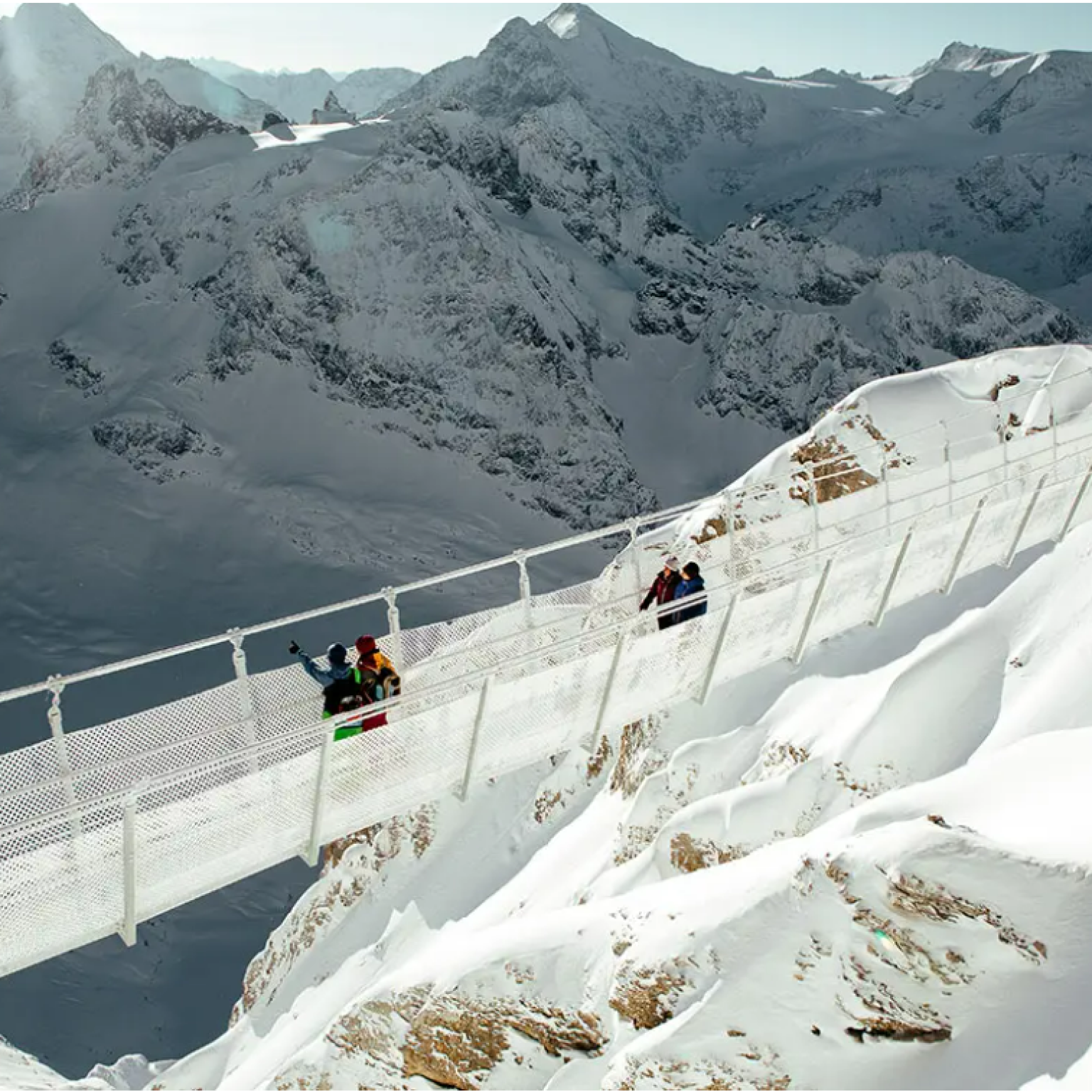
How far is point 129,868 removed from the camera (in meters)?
9.42

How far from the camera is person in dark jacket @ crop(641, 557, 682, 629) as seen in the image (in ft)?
48.3

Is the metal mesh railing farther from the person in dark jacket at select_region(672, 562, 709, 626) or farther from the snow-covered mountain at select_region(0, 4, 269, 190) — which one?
the snow-covered mountain at select_region(0, 4, 269, 190)

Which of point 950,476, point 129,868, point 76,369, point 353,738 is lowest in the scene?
point 76,369

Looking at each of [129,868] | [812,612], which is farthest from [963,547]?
[129,868]

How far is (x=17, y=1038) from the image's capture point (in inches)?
1853

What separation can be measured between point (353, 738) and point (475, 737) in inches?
52.9

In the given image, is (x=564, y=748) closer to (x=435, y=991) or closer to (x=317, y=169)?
(x=435, y=991)

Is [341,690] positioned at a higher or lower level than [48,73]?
lower

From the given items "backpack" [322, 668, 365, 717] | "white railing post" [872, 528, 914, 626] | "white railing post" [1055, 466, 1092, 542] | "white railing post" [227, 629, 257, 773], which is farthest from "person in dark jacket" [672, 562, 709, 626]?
"white railing post" [1055, 466, 1092, 542]

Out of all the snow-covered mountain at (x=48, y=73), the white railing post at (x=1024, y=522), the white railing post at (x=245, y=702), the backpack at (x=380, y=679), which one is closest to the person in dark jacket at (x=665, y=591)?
the backpack at (x=380, y=679)

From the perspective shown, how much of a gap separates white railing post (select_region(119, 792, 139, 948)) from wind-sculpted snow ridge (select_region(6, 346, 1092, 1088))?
32 cm

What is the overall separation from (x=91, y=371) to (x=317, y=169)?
2956cm

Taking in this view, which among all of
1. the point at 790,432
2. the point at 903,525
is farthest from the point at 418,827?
the point at 790,432

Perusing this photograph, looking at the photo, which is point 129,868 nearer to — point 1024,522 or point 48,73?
point 1024,522
